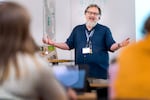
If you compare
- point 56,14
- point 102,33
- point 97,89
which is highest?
point 56,14

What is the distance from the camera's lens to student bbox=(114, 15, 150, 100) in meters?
1.59

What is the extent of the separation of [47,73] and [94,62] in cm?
317

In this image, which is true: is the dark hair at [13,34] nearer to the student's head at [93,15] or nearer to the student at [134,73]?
the student at [134,73]

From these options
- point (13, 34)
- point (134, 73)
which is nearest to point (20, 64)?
point (13, 34)

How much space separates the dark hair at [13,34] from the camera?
1.51m

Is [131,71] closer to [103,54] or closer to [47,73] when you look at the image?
[47,73]

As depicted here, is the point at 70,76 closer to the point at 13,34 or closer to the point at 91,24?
the point at 13,34

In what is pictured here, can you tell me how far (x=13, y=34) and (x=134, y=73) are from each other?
22.6 inches

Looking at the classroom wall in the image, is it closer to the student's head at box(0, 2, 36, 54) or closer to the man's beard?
the man's beard

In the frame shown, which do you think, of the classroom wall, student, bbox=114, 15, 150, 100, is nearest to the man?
the classroom wall

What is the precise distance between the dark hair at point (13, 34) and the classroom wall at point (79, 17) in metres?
4.54

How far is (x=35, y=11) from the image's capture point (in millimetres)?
6074

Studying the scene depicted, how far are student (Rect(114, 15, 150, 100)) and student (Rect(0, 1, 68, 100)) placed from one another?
30 cm

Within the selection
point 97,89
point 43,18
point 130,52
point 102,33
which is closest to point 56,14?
point 43,18
